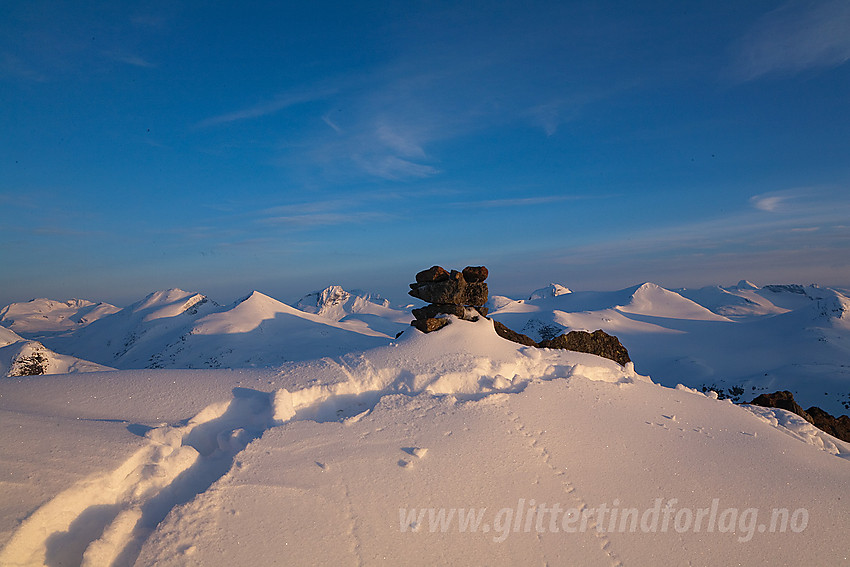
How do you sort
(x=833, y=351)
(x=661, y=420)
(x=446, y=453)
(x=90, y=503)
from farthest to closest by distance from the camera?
(x=833, y=351) < (x=661, y=420) < (x=446, y=453) < (x=90, y=503)

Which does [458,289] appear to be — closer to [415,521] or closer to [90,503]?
[415,521]

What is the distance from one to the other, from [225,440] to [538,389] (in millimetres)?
6910

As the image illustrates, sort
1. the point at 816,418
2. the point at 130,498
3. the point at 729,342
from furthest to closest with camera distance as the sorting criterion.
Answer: the point at 729,342 < the point at 816,418 < the point at 130,498

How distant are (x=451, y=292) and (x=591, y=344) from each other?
6.07 meters

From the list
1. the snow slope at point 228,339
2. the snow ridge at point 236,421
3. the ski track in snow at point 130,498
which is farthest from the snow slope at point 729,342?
the ski track in snow at point 130,498

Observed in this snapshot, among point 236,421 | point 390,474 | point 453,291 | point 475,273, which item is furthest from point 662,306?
point 236,421

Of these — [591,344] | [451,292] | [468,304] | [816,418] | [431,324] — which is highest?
[451,292]

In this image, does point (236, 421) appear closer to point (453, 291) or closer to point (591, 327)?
point (453, 291)

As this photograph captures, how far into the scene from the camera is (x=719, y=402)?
11156mm

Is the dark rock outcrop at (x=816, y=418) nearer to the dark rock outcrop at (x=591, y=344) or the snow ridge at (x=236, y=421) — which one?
the dark rock outcrop at (x=591, y=344)

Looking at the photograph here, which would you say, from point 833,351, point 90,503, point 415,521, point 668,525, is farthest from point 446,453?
point 833,351

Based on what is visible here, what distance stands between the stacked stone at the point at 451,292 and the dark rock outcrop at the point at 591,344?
119 inches

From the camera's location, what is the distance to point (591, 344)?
15.8 metres

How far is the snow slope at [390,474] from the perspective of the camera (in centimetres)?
524
